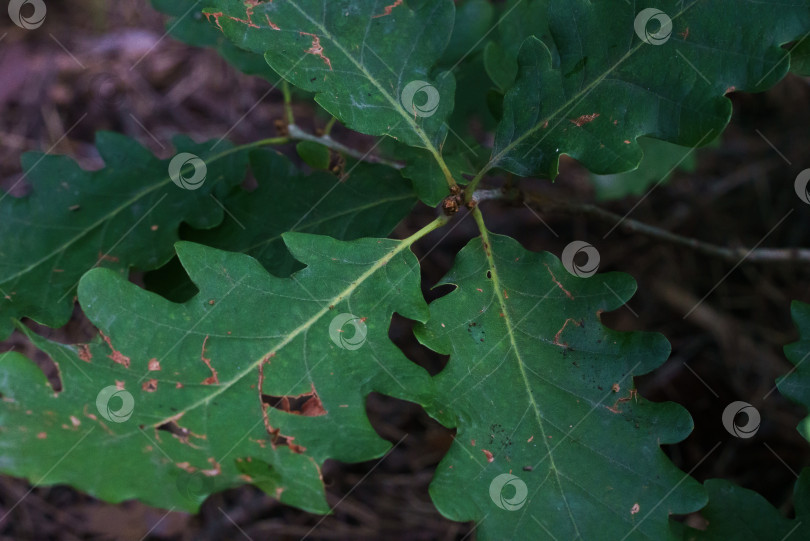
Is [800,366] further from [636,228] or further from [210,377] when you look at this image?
[210,377]

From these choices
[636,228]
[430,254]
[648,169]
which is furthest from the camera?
[430,254]

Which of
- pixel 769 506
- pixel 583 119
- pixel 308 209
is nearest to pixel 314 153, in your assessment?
pixel 308 209

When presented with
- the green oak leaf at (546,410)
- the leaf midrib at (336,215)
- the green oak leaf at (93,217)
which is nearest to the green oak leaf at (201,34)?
the green oak leaf at (93,217)

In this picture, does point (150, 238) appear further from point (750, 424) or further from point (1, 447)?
point (750, 424)

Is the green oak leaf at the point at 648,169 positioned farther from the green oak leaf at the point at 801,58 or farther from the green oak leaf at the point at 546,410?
the green oak leaf at the point at 546,410

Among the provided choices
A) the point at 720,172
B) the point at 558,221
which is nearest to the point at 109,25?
the point at 558,221
